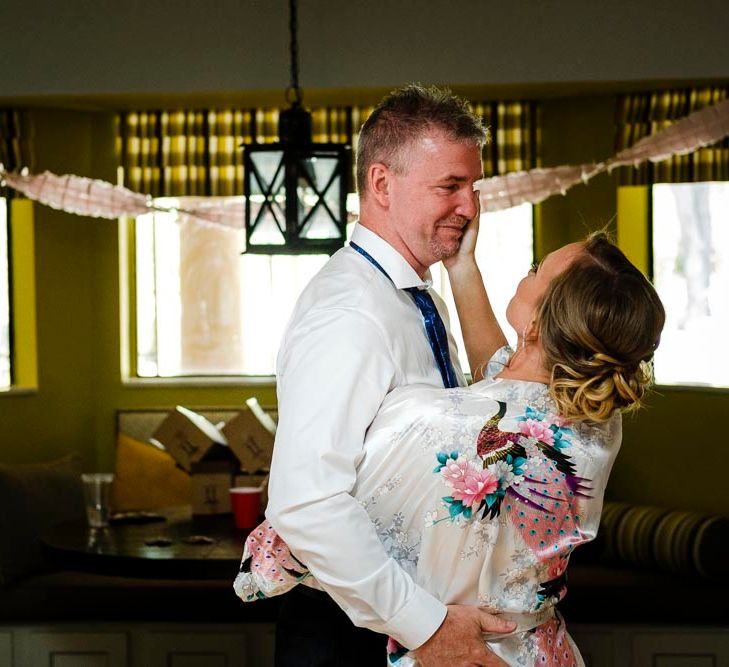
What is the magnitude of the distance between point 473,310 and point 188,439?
199cm

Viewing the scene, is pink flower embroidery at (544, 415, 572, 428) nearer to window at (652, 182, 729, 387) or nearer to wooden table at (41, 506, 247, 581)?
wooden table at (41, 506, 247, 581)

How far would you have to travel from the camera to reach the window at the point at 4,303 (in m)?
5.33

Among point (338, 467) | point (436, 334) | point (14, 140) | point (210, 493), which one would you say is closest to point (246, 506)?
point (210, 493)

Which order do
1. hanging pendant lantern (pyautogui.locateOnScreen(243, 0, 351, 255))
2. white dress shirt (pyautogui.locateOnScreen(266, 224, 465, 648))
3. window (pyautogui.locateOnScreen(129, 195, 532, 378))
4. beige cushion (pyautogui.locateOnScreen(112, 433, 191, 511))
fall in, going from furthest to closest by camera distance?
window (pyautogui.locateOnScreen(129, 195, 532, 378)), beige cushion (pyautogui.locateOnScreen(112, 433, 191, 511)), hanging pendant lantern (pyautogui.locateOnScreen(243, 0, 351, 255)), white dress shirt (pyautogui.locateOnScreen(266, 224, 465, 648))

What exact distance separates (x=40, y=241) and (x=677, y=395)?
2.97 m

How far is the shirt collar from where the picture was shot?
184cm

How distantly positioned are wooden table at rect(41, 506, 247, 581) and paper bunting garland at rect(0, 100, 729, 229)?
1.63 m

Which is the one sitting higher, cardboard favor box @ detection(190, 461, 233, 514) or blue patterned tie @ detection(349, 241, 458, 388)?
blue patterned tie @ detection(349, 241, 458, 388)

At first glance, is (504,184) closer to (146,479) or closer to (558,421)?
(146,479)

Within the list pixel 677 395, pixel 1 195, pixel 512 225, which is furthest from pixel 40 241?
pixel 677 395

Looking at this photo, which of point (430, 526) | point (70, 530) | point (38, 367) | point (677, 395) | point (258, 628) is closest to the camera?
point (430, 526)

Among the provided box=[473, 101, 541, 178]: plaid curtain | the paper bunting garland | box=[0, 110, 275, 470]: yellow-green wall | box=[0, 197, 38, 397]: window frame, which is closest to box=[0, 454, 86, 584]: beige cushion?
box=[0, 110, 275, 470]: yellow-green wall

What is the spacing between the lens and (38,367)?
5324mm

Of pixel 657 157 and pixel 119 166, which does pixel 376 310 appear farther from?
pixel 119 166
